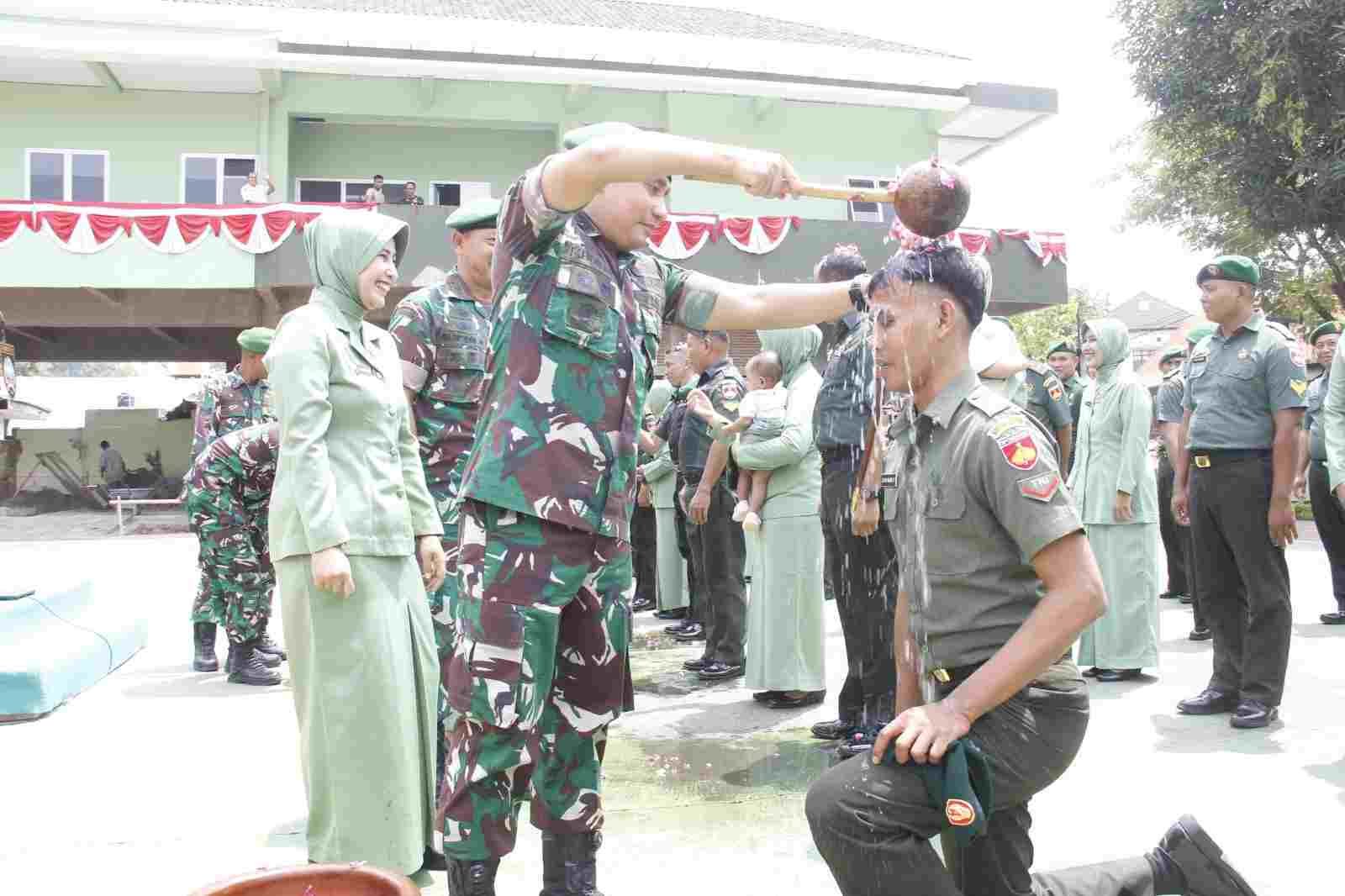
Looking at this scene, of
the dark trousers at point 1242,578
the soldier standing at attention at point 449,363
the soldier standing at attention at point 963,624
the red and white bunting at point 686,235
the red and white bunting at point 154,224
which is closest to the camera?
the soldier standing at attention at point 963,624

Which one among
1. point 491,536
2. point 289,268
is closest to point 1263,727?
point 491,536

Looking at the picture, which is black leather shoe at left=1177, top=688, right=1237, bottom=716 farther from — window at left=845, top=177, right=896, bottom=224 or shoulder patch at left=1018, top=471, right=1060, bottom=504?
window at left=845, top=177, right=896, bottom=224

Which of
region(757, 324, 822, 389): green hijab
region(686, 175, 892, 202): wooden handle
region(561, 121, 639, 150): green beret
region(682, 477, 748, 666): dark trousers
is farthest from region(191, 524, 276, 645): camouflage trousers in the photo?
region(686, 175, 892, 202): wooden handle

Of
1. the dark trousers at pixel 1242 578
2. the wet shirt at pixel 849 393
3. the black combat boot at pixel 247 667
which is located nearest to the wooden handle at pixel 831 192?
the wet shirt at pixel 849 393

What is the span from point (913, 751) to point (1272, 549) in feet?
12.0

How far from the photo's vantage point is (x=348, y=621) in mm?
3141

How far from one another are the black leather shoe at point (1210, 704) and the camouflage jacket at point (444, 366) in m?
3.65

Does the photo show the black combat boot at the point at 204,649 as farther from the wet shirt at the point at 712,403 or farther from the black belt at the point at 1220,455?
the black belt at the point at 1220,455

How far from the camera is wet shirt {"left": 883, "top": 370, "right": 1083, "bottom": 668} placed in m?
2.19

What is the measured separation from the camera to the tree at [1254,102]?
16234 millimetres

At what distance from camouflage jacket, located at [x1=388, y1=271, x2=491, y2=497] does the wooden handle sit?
1561 mm

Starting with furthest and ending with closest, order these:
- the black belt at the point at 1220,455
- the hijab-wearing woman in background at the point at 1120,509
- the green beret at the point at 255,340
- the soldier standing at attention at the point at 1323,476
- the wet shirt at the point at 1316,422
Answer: the wet shirt at the point at 1316,422 → the soldier standing at attention at the point at 1323,476 → the green beret at the point at 255,340 → the hijab-wearing woman in background at the point at 1120,509 → the black belt at the point at 1220,455

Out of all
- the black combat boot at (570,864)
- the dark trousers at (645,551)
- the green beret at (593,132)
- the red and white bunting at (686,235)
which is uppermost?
the red and white bunting at (686,235)

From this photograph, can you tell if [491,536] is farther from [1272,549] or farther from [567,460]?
[1272,549]
